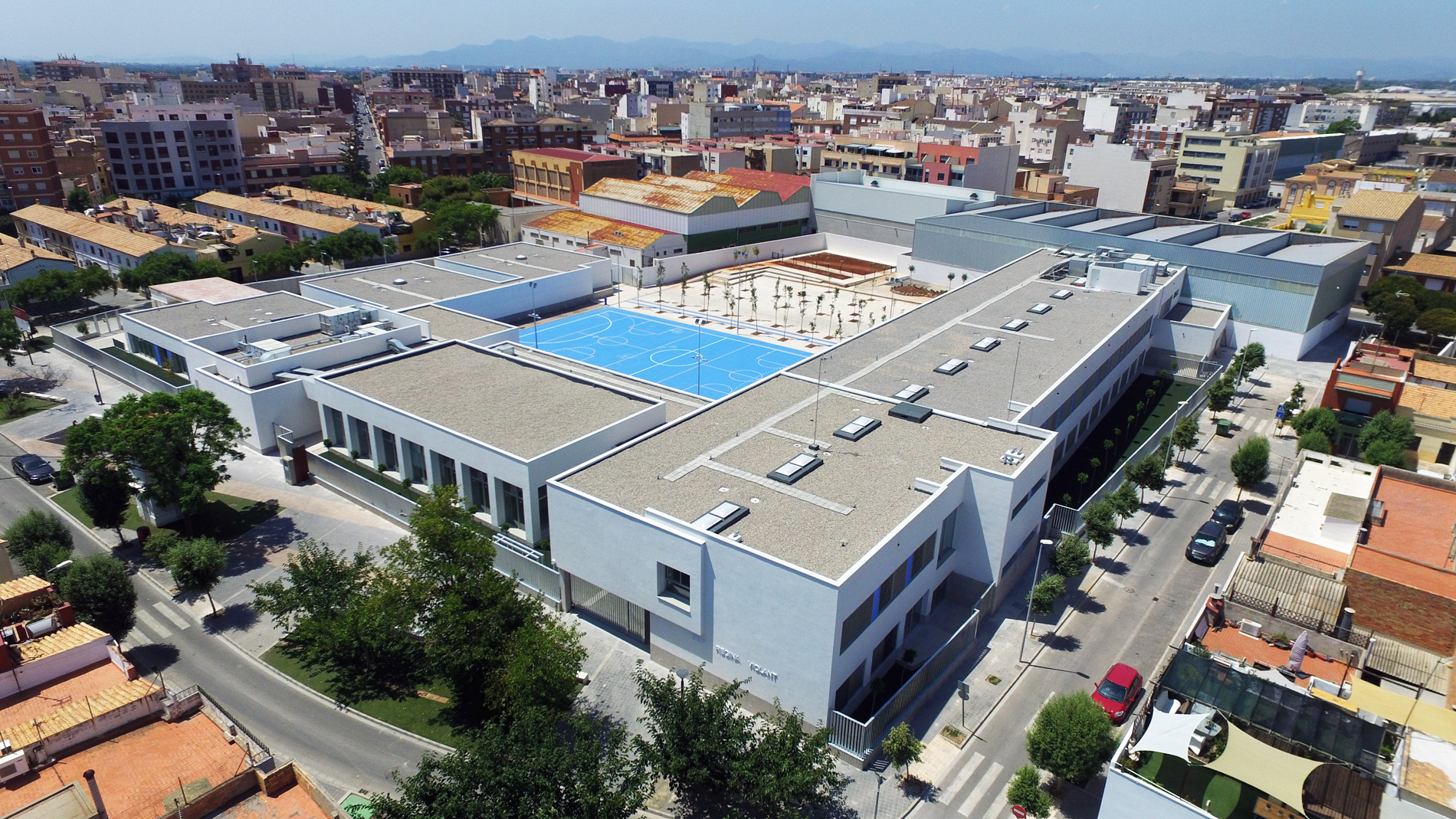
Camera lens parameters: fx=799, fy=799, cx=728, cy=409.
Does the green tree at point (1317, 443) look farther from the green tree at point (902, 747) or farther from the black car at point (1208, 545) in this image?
the green tree at point (902, 747)

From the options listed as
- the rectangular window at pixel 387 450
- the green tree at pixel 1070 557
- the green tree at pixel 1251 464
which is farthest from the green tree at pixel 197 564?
the green tree at pixel 1251 464

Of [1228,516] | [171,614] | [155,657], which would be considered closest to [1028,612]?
[1228,516]

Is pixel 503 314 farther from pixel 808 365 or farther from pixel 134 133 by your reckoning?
pixel 134 133

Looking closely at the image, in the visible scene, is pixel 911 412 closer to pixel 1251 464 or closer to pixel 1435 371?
pixel 1251 464

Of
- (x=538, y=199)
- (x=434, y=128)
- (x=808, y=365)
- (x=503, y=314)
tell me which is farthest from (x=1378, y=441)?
(x=434, y=128)

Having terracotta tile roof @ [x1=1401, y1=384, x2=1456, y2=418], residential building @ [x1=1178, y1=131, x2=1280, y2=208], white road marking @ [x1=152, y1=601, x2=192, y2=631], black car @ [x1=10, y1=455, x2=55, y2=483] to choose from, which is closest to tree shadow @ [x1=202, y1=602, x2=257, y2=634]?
white road marking @ [x1=152, y1=601, x2=192, y2=631]

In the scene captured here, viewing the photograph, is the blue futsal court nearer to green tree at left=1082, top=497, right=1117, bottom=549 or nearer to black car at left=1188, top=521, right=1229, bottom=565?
green tree at left=1082, top=497, right=1117, bottom=549
